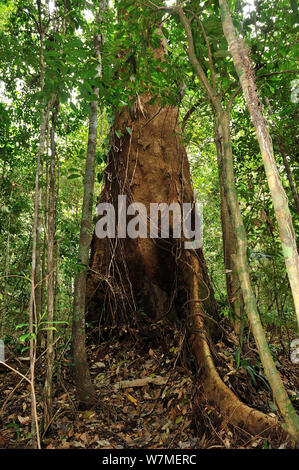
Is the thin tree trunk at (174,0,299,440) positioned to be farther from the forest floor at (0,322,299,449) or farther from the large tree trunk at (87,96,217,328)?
the large tree trunk at (87,96,217,328)

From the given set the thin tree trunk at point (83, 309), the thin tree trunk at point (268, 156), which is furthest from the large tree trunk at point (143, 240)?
the thin tree trunk at point (268, 156)

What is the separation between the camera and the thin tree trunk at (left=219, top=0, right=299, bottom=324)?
1.51m

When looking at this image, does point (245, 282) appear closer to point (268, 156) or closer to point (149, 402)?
point (268, 156)

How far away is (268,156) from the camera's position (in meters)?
1.62

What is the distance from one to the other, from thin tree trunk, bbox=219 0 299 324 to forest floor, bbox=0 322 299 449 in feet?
3.96

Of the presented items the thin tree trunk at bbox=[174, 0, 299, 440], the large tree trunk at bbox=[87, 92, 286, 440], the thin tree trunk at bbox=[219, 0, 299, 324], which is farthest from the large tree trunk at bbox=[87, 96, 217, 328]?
the thin tree trunk at bbox=[219, 0, 299, 324]

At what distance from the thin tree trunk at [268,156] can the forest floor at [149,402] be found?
1.21m

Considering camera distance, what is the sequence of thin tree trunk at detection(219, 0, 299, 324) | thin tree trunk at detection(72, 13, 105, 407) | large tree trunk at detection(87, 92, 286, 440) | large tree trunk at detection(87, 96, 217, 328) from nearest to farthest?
1. thin tree trunk at detection(219, 0, 299, 324)
2. thin tree trunk at detection(72, 13, 105, 407)
3. large tree trunk at detection(87, 92, 286, 440)
4. large tree trunk at detection(87, 96, 217, 328)

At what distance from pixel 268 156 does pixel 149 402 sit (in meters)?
2.66

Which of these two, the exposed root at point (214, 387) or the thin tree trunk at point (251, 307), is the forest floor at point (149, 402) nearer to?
the exposed root at point (214, 387)

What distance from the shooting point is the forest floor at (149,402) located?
2.48 metres

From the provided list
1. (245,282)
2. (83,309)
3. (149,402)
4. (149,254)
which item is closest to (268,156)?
(245,282)
